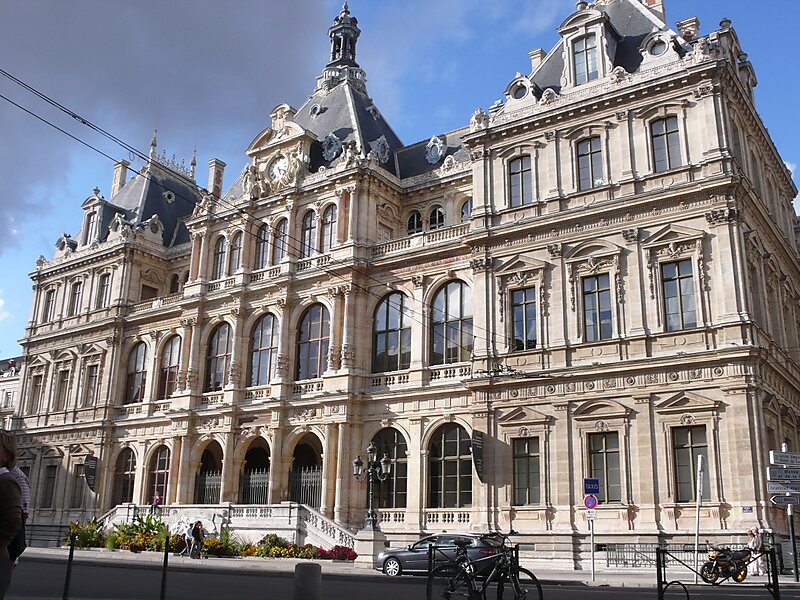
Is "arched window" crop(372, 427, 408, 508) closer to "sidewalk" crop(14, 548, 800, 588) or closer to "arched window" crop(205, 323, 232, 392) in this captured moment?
"sidewalk" crop(14, 548, 800, 588)

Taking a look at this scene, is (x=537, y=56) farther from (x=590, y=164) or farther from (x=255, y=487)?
(x=255, y=487)

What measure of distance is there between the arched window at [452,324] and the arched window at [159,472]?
16.9 m

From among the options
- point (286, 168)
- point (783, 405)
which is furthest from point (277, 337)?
point (783, 405)

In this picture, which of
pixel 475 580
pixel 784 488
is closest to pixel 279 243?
pixel 784 488

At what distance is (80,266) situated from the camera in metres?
50.5

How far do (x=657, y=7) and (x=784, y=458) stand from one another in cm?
2054

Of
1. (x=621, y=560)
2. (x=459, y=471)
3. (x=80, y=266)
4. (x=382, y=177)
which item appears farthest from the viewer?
(x=80, y=266)

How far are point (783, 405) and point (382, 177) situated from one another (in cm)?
1961

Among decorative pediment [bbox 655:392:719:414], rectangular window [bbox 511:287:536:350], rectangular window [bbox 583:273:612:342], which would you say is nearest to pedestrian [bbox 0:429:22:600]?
decorative pediment [bbox 655:392:719:414]

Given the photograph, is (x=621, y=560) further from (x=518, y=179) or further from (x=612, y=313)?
(x=518, y=179)

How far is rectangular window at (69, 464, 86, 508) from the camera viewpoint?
45250mm

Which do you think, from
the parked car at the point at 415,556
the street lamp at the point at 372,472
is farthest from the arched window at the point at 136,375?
the parked car at the point at 415,556

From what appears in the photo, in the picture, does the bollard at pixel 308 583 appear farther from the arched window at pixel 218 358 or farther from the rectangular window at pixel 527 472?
the arched window at pixel 218 358

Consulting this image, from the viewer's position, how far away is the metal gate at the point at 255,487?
36.0m
